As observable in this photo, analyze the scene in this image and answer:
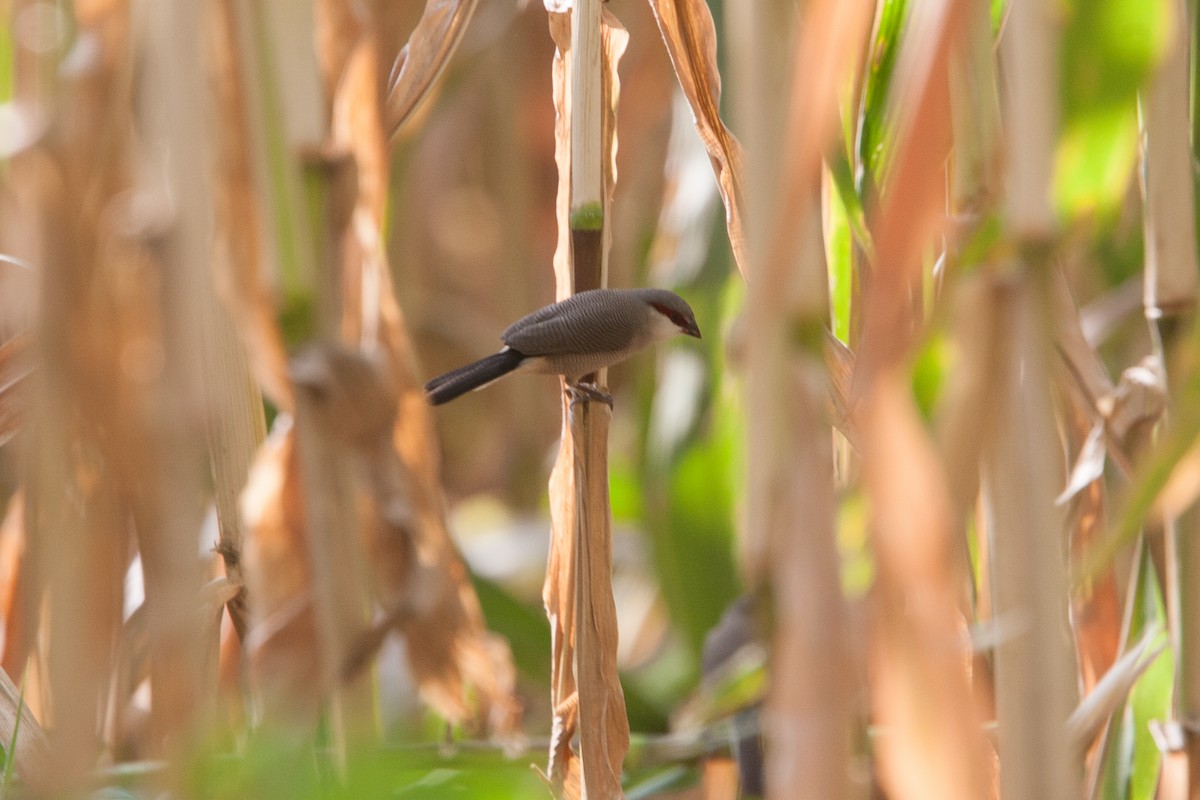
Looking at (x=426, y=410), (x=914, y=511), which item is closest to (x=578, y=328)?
(x=426, y=410)

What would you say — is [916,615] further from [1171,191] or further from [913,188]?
[1171,191]

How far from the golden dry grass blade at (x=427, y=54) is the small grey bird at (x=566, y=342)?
0.63ft

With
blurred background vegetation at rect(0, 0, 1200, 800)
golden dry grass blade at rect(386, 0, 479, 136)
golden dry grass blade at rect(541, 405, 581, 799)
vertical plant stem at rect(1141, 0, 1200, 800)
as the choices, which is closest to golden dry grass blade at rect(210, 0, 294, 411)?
blurred background vegetation at rect(0, 0, 1200, 800)

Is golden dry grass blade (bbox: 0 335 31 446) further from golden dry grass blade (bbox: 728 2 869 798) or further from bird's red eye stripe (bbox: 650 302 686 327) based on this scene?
bird's red eye stripe (bbox: 650 302 686 327)

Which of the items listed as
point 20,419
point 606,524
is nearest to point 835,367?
point 606,524

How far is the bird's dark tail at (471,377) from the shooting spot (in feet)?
3.36

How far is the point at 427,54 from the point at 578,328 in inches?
10.4

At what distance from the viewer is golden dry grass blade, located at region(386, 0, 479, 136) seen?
0.76 metres

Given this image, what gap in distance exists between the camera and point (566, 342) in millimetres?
987

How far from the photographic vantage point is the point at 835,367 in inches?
30.2

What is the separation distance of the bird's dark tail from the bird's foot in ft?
0.41

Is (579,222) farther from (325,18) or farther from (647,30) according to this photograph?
(647,30)

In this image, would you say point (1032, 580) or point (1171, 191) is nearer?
point (1032, 580)

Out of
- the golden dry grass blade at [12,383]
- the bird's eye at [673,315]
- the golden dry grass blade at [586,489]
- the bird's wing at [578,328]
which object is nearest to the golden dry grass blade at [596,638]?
the golden dry grass blade at [586,489]
